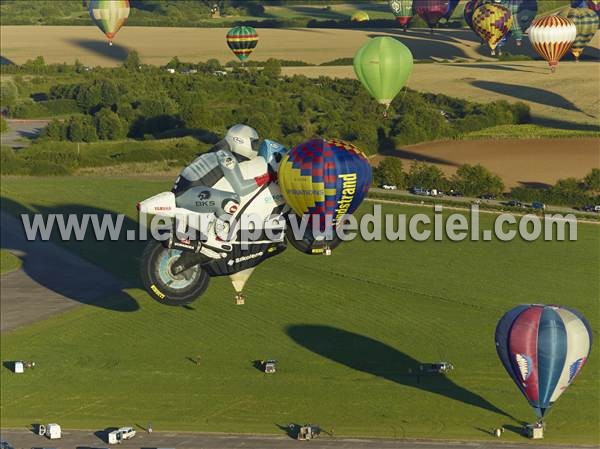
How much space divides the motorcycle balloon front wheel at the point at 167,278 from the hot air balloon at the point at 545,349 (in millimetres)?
20915

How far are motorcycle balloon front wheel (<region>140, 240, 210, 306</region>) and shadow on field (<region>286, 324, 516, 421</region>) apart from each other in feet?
72.6

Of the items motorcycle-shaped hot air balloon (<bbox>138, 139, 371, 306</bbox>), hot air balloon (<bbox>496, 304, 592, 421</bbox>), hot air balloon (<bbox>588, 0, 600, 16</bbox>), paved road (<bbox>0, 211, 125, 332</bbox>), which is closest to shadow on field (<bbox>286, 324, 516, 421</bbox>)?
hot air balloon (<bbox>496, 304, 592, 421</bbox>)

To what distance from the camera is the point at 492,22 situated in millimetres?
182000

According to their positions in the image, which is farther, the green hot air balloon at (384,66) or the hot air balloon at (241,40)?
the hot air balloon at (241,40)

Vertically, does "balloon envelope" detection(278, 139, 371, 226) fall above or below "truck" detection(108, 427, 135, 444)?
above

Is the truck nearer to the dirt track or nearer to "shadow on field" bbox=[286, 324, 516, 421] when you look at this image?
"shadow on field" bbox=[286, 324, 516, 421]

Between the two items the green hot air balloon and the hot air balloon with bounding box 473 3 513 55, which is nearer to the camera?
the green hot air balloon

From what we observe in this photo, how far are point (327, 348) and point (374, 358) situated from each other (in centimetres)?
300

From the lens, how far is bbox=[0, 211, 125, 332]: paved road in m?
96.0

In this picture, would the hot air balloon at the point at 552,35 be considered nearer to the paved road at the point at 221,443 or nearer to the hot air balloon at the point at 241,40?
the hot air balloon at the point at 241,40

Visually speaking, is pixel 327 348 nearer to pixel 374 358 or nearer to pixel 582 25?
pixel 374 358

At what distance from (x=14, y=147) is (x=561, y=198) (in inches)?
2294

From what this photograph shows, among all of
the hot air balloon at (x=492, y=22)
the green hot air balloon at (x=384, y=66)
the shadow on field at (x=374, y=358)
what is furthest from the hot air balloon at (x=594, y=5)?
the shadow on field at (x=374, y=358)

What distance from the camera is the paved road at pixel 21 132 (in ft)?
491
